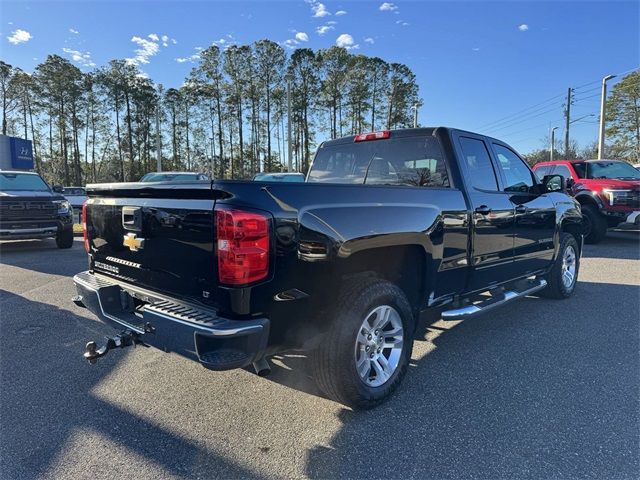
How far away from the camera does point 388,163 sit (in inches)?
155

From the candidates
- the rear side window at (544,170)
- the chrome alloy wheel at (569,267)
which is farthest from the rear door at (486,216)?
the rear side window at (544,170)

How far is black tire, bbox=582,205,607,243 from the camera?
979 cm

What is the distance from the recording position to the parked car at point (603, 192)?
9320 mm

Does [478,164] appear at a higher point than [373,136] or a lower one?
lower

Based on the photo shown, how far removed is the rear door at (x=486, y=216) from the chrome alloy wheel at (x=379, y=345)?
1166mm

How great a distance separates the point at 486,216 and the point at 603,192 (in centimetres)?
766

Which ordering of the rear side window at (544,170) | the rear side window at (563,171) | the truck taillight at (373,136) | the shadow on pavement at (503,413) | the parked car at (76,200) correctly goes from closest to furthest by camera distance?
1. the shadow on pavement at (503,413)
2. the truck taillight at (373,136)
3. the rear side window at (563,171)
4. the rear side window at (544,170)
5. the parked car at (76,200)

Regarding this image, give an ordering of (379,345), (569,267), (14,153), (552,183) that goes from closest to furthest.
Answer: (379,345), (552,183), (569,267), (14,153)

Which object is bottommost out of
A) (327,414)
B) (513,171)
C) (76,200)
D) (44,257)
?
(327,414)

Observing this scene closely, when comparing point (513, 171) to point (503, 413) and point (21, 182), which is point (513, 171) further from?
point (21, 182)

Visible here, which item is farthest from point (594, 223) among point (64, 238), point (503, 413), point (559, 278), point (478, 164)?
point (64, 238)

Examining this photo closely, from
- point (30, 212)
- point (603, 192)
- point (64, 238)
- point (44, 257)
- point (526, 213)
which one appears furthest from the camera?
point (64, 238)

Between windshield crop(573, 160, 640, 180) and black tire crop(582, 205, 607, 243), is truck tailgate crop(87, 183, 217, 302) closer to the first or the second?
black tire crop(582, 205, 607, 243)

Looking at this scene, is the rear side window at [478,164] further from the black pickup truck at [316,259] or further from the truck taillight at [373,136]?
the truck taillight at [373,136]
